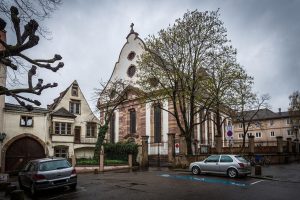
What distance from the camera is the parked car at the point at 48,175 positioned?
13.2 m

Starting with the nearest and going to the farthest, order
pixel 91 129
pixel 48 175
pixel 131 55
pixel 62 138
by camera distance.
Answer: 1. pixel 48 175
2. pixel 62 138
3. pixel 91 129
4. pixel 131 55

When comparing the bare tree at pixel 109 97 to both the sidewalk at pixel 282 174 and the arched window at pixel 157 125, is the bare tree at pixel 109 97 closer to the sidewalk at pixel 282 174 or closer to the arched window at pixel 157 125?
the arched window at pixel 157 125

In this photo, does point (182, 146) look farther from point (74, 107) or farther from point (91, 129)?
point (74, 107)

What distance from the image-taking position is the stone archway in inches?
1227

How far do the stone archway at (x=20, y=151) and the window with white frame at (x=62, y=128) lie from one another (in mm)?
2611

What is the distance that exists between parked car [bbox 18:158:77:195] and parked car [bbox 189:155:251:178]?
358 inches

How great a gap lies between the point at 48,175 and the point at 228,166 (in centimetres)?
1074

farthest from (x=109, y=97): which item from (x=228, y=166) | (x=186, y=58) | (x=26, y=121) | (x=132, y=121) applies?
(x=228, y=166)

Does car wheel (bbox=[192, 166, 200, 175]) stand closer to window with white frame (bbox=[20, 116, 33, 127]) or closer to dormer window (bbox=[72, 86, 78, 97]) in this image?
window with white frame (bbox=[20, 116, 33, 127])

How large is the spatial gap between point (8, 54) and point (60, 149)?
28.6 m

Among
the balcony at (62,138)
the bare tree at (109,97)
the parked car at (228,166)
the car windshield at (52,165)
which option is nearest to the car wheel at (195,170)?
the parked car at (228,166)

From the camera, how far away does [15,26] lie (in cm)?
909

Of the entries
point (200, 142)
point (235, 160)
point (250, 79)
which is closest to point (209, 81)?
point (250, 79)

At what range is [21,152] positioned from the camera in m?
32.6
